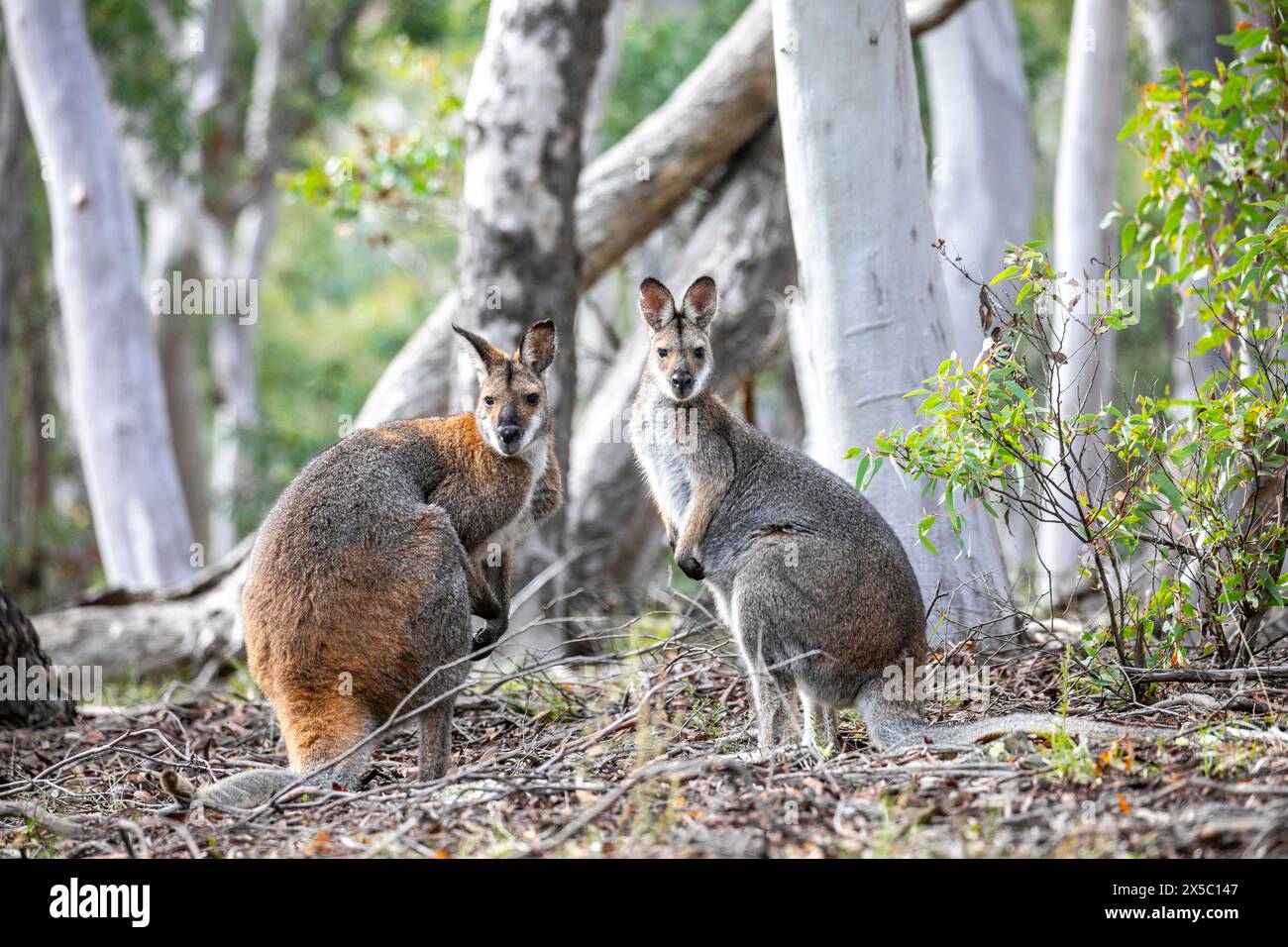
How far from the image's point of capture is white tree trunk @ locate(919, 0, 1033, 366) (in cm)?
1166

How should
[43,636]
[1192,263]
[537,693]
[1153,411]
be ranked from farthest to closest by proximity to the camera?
[43,636] < [537,693] < [1192,263] < [1153,411]

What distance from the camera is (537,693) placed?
599 centimetres

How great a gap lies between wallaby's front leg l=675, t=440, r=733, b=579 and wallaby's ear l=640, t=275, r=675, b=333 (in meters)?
0.60

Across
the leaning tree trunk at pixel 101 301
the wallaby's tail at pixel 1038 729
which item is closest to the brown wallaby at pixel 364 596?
the wallaby's tail at pixel 1038 729

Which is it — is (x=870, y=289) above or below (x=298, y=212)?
below

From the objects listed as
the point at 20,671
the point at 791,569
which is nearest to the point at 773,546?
the point at 791,569

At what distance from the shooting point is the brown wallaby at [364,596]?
453cm

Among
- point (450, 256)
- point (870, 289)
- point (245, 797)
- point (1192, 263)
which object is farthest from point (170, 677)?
point (450, 256)

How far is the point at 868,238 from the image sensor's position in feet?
18.8

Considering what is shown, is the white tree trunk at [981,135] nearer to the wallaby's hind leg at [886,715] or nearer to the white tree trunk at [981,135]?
the white tree trunk at [981,135]

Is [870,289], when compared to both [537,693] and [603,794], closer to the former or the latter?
[537,693]
